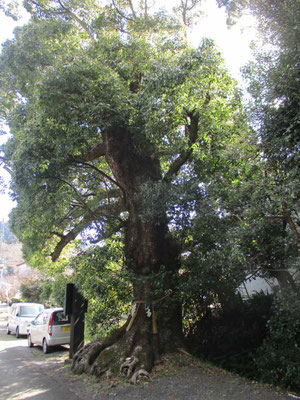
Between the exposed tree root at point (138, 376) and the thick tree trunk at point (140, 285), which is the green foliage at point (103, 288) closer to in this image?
the thick tree trunk at point (140, 285)

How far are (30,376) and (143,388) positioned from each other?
356cm

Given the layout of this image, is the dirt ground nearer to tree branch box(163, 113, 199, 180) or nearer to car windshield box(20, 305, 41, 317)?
tree branch box(163, 113, 199, 180)

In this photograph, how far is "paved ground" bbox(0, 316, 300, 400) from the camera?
19.5ft

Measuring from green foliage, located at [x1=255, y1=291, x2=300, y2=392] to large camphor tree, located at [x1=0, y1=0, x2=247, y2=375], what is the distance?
2.40 meters

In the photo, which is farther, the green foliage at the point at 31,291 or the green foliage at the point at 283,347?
the green foliage at the point at 31,291

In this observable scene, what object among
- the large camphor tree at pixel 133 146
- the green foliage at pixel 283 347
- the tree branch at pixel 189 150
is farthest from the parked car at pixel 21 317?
the green foliage at pixel 283 347

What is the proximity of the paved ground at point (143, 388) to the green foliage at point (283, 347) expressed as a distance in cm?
Result: 33

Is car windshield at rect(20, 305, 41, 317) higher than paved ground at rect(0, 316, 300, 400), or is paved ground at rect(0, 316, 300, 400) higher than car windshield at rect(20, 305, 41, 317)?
car windshield at rect(20, 305, 41, 317)

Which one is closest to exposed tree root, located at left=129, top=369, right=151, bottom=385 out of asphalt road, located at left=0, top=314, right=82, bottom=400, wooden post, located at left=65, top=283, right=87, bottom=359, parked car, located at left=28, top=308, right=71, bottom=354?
asphalt road, located at left=0, top=314, right=82, bottom=400

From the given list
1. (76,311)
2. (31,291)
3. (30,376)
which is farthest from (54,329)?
(31,291)

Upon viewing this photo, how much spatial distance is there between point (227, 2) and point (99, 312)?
26.5 ft

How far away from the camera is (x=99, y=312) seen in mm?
8297

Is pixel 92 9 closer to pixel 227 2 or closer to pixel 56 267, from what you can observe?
pixel 227 2

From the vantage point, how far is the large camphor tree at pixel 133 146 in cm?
780
